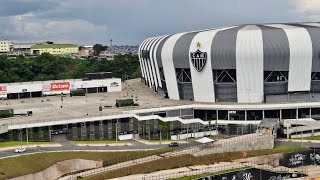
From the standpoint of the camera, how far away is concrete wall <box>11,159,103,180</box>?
194ft

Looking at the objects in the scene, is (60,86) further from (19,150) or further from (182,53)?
(19,150)

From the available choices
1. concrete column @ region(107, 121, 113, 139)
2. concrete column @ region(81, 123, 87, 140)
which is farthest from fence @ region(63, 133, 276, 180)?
concrete column @ region(81, 123, 87, 140)

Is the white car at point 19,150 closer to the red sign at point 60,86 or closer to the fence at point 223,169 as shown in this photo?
the fence at point 223,169

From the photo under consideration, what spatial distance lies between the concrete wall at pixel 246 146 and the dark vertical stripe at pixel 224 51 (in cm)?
2097

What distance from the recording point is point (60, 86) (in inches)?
4811

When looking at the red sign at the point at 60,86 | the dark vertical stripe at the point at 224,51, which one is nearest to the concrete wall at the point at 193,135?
the dark vertical stripe at the point at 224,51

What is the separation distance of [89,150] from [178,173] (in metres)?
14.6

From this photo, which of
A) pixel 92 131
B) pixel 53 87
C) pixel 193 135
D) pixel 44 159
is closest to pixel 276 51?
pixel 193 135

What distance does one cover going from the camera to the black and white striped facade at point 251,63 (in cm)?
8950

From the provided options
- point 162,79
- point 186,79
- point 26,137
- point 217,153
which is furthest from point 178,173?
point 162,79

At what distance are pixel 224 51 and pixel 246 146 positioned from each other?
23965mm

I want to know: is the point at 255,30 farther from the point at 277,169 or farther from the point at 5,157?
the point at 5,157

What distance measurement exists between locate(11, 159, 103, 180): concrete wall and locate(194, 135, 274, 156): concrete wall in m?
15.7

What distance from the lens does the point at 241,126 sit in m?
86.2
